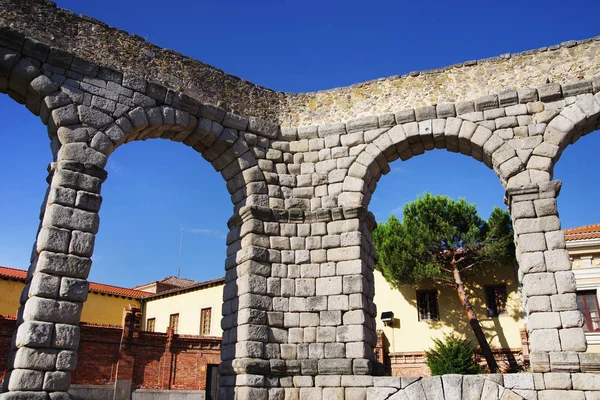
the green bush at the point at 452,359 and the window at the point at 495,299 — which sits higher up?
the window at the point at 495,299

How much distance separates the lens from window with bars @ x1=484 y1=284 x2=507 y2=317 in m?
18.3

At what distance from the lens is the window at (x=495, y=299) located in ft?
59.9

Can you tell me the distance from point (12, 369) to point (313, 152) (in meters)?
5.33

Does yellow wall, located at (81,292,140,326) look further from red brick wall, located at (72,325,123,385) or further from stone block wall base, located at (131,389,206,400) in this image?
stone block wall base, located at (131,389,206,400)

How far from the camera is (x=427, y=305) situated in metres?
19.4

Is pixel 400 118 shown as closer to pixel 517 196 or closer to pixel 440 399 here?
pixel 517 196

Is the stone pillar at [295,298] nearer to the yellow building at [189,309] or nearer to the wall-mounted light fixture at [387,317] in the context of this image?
the wall-mounted light fixture at [387,317]

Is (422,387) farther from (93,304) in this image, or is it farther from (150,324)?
(150,324)

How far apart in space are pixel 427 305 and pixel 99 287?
1498 cm

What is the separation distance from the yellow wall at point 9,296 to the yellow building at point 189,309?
21.2ft

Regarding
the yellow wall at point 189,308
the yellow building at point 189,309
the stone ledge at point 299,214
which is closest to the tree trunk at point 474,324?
the yellow building at point 189,309

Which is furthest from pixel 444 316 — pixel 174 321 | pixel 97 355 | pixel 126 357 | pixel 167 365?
pixel 174 321

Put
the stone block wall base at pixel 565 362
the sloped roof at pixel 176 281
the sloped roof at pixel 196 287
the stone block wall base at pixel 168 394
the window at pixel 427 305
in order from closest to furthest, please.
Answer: the stone block wall base at pixel 565 362 < the stone block wall base at pixel 168 394 < the window at pixel 427 305 < the sloped roof at pixel 196 287 < the sloped roof at pixel 176 281

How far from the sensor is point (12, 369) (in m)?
6.21
